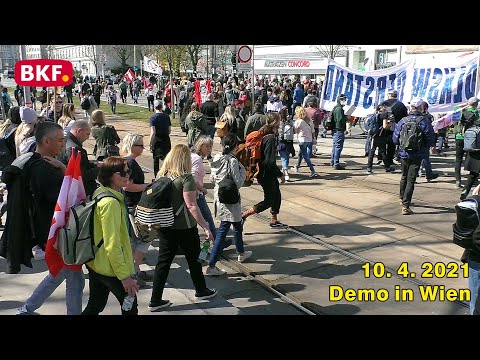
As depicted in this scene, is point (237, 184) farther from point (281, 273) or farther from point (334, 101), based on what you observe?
point (334, 101)

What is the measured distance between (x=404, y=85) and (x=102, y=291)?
9442 mm

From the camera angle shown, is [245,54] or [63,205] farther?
[245,54]

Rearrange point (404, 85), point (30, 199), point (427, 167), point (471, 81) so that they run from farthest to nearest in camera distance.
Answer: point (404, 85), point (471, 81), point (427, 167), point (30, 199)

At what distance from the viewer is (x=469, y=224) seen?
3623mm

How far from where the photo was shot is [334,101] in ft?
39.8

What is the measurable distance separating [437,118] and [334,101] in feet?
8.34

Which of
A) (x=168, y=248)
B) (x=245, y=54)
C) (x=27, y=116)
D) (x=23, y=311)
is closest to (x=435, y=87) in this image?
(x=245, y=54)

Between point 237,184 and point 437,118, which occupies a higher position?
point 437,118

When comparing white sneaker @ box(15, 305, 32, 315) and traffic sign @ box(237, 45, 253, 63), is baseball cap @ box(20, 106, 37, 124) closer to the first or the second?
white sneaker @ box(15, 305, 32, 315)

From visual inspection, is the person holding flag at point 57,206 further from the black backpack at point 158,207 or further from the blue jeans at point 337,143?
the blue jeans at point 337,143

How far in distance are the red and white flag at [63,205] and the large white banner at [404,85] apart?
9070 mm

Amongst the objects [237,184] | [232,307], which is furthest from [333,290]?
[237,184]

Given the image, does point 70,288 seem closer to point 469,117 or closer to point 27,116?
point 27,116
